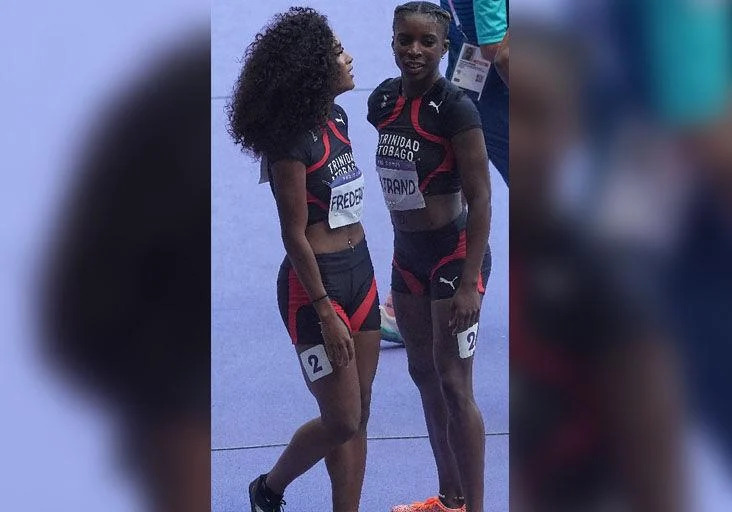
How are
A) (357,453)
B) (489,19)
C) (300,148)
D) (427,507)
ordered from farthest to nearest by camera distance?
(427,507) → (357,453) → (489,19) → (300,148)

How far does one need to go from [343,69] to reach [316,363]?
0.75 meters

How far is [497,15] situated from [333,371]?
39.2 inches

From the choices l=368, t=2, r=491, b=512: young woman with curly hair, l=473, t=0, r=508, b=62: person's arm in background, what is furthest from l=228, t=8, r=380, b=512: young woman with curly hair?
l=473, t=0, r=508, b=62: person's arm in background

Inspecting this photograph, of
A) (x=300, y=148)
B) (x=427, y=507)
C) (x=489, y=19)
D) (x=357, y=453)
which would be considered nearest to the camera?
(x=300, y=148)

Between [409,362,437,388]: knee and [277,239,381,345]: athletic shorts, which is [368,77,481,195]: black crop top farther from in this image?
[409,362,437,388]: knee

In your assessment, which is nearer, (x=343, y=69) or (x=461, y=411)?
(x=343, y=69)

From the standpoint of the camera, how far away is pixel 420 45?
9.11ft

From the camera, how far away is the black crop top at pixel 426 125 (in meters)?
2.77

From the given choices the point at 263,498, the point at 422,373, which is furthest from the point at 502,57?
the point at 263,498

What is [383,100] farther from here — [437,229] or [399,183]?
[437,229]

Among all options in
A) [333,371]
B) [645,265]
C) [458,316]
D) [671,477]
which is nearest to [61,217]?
[333,371]

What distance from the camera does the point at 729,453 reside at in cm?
300

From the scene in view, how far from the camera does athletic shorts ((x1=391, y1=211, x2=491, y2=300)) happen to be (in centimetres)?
286

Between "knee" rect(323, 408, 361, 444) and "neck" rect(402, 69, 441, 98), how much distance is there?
2.70ft
